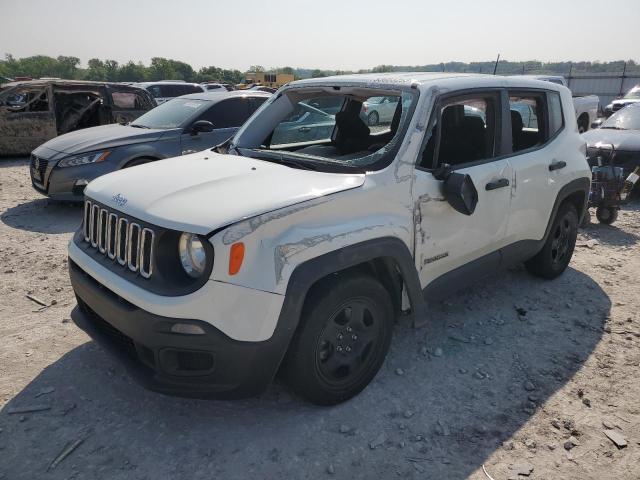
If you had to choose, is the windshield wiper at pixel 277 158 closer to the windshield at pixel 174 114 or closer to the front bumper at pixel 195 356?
the front bumper at pixel 195 356

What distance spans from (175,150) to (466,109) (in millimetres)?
4462

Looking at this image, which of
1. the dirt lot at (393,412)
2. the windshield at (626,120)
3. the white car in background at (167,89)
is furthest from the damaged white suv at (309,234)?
the white car in background at (167,89)

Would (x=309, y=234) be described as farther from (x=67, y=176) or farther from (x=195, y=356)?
(x=67, y=176)

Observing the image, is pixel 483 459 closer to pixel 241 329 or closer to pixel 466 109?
pixel 241 329

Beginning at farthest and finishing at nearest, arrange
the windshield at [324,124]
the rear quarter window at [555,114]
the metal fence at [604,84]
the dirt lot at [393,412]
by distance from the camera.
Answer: the metal fence at [604,84]
the rear quarter window at [555,114]
the windshield at [324,124]
the dirt lot at [393,412]

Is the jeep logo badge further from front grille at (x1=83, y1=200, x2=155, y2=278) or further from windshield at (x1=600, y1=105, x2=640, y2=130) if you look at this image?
windshield at (x1=600, y1=105, x2=640, y2=130)

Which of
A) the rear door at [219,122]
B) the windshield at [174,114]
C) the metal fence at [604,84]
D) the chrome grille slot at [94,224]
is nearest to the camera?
the chrome grille slot at [94,224]

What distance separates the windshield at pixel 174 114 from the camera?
281 inches

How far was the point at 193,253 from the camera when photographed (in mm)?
2355

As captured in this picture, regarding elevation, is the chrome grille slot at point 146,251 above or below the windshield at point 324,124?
below

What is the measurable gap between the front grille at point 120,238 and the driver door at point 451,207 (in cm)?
157

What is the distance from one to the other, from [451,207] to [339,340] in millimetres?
1154

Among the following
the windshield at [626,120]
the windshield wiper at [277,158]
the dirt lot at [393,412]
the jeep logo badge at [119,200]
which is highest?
the windshield at [626,120]

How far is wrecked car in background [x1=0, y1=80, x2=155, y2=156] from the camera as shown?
33.2 feet
